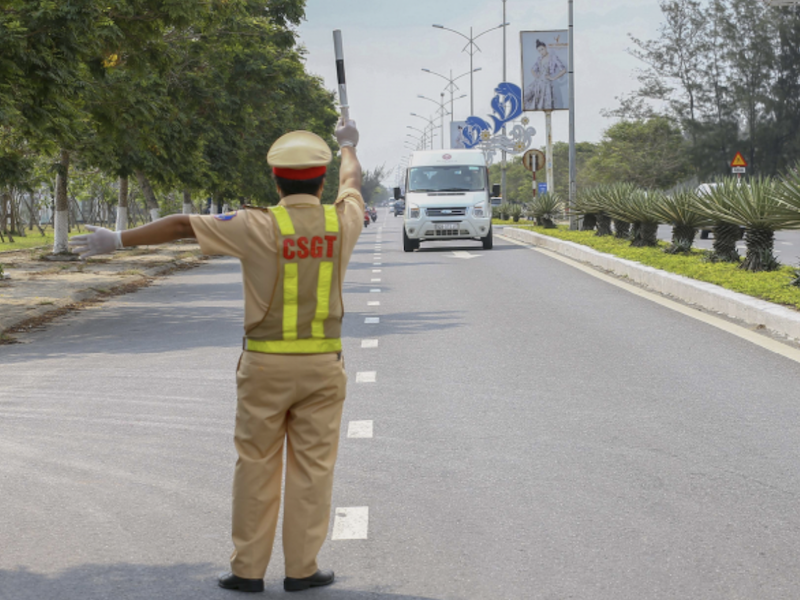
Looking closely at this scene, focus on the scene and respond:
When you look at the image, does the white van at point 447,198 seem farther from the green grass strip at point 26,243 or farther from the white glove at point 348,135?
the white glove at point 348,135

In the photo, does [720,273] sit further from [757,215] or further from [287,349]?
[287,349]

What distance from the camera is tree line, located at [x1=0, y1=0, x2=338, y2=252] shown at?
47.5ft

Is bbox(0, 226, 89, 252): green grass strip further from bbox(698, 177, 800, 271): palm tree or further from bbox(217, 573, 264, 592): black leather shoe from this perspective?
bbox(217, 573, 264, 592): black leather shoe

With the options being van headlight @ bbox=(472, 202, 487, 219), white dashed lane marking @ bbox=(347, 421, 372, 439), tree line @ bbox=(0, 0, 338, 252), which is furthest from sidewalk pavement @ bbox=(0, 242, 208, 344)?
van headlight @ bbox=(472, 202, 487, 219)

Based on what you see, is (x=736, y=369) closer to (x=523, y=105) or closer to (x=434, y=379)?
(x=434, y=379)

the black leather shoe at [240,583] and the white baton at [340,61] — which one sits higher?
the white baton at [340,61]

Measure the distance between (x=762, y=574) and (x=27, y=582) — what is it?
284 cm

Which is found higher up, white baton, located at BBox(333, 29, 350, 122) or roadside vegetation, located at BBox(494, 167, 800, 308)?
white baton, located at BBox(333, 29, 350, 122)

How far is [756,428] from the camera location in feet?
24.3

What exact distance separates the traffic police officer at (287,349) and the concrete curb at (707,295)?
7.82m

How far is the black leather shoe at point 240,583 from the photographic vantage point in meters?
4.55

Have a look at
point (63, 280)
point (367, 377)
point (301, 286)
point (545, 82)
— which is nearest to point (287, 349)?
point (301, 286)

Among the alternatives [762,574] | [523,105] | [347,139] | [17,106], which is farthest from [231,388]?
[523,105]

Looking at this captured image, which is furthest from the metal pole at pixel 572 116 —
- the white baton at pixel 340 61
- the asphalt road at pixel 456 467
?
the white baton at pixel 340 61
